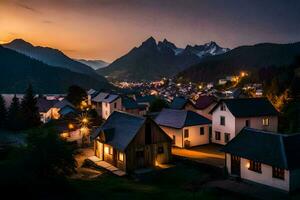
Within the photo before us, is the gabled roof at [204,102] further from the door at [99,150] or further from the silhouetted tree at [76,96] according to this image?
the silhouetted tree at [76,96]

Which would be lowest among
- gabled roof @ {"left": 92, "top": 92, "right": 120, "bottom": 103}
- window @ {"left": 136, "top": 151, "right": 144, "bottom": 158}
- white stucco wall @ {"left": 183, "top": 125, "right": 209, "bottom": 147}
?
window @ {"left": 136, "top": 151, "right": 144, "bottom": 158}

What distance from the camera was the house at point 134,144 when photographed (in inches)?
1452

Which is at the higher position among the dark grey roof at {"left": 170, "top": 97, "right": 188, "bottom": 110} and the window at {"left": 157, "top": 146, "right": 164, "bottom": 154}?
the dark grey roof at {"left": 170, "top": 97, "right": 188, "bottom": 110}

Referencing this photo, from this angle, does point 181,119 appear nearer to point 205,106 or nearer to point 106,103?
point 205,106

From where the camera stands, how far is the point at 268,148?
97.5ft

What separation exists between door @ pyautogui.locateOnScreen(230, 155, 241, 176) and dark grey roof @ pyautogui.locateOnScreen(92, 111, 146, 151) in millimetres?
11043

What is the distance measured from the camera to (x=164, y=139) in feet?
129

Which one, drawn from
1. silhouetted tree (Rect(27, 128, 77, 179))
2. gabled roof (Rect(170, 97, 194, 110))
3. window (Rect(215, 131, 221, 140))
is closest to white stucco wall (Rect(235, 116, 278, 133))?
window (Rect(215, 131, 221, 140))

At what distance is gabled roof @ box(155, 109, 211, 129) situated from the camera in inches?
1844

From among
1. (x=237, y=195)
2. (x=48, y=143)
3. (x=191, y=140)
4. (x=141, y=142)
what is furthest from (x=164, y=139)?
(x=48, y=143)

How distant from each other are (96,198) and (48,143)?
604cm

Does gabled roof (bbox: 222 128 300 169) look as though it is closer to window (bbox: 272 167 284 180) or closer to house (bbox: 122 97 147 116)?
window (bbox: 272 167 284 180)

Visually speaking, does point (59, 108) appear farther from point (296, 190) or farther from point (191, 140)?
point (296, 190)

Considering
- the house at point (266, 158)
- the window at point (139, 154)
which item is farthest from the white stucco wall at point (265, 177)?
the window at point (139, 154)
